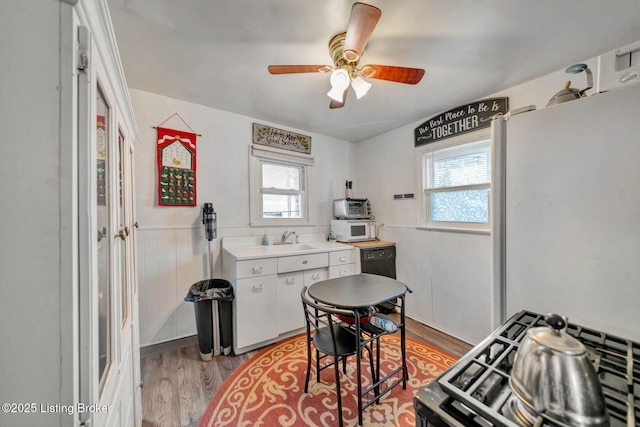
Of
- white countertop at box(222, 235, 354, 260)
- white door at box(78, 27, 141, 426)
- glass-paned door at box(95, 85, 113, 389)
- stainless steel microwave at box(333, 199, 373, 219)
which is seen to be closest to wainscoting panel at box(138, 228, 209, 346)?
white countertop at box(222, 235, 354, 260)

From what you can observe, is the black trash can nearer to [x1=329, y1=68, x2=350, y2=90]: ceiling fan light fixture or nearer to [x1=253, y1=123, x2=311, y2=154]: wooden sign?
[x1=253, y1=123, x2=311, y2=154]: wooden sign

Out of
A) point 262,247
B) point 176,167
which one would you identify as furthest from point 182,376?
point 176,167

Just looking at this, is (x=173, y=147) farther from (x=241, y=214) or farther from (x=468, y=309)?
(x=468, y=309)

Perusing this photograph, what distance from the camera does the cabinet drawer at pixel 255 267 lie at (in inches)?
80.3

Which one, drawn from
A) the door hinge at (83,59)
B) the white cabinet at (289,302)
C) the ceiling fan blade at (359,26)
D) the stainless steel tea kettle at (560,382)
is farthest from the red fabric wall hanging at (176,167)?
the stainless steel tea kettle at (560,382)

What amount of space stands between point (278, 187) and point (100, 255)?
7.49 feet

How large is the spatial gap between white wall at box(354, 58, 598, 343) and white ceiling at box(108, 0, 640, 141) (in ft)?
0.74

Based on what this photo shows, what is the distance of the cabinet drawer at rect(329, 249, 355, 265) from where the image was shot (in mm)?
2592

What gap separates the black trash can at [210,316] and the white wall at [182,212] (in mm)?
361

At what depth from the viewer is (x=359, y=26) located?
45.9 inches

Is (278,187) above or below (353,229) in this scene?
above

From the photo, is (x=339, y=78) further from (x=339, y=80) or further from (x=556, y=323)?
(x=556, y=323)

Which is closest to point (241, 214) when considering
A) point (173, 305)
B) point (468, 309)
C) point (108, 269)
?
point (173, 305)

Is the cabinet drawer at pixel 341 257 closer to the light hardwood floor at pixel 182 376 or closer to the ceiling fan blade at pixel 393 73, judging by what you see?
the light hardwood floor at pixel 182 376
